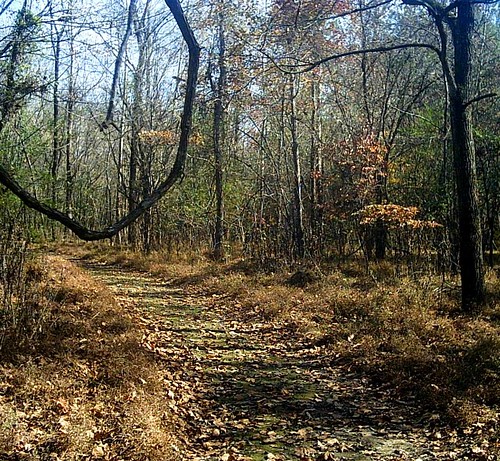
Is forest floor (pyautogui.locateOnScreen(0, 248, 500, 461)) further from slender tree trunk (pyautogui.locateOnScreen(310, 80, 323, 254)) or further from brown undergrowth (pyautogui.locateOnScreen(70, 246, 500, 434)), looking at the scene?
slender tree trunk (pyautogui.locateOnScreen(310, 80, 323, 254))

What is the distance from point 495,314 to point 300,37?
8.46 meters

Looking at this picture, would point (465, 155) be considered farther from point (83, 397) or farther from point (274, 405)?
point (83, 397)

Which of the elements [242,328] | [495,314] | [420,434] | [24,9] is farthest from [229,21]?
[420,434]

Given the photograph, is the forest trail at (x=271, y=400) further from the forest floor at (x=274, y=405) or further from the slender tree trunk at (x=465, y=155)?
the slender tree trunk at (x=465, y=155)

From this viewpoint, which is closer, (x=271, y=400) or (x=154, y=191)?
(x=154, y=191)

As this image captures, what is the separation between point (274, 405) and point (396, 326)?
3399mm

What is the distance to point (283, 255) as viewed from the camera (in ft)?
55.4

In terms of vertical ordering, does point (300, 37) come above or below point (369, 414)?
above

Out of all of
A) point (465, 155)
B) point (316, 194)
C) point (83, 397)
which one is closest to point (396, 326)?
point (465, 155)

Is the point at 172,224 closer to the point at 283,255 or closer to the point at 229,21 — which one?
the point at 283,255

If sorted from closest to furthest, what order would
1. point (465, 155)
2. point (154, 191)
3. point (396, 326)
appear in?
1. point (154, 191)
2. point (396, 326)
3. point (465, 155)

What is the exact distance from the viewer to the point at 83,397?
19.1 ft

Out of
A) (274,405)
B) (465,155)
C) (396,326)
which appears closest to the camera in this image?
(274,405)

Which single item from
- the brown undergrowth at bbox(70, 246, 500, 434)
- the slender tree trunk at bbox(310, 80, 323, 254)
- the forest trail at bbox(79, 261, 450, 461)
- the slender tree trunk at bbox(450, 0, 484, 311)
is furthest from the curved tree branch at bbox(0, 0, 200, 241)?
the slender tree trunk at bbox(310, 80, 323, 254)
